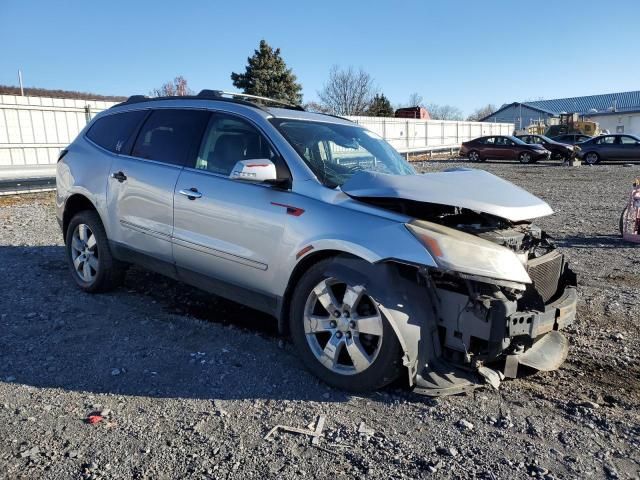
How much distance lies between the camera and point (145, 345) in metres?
4.10

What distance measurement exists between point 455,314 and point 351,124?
248cm

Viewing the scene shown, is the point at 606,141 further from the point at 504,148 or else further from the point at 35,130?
the point at 35,130

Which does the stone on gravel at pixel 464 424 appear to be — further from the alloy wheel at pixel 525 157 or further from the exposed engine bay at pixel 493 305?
the alloy wheel at pixel 525 157

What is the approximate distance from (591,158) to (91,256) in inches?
1096

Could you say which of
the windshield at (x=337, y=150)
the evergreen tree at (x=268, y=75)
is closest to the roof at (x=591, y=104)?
the evergreen tree at (x=268, y=75)

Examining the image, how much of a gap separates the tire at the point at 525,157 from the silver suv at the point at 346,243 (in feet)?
86.1

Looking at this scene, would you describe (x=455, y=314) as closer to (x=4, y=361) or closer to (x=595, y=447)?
(x=595, y=447)

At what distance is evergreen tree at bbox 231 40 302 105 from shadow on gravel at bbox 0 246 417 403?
4360cm

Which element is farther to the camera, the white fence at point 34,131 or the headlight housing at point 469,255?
the white fence at point 34,131

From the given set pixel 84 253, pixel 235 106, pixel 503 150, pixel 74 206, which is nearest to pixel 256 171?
pixel 235 106

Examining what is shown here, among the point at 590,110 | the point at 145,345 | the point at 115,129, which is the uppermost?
the point at 590,110

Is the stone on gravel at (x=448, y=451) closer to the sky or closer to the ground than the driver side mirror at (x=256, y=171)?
closer to the ground

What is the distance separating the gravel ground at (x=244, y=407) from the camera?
2.68 m

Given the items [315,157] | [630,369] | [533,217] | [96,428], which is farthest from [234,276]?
[630,369]
